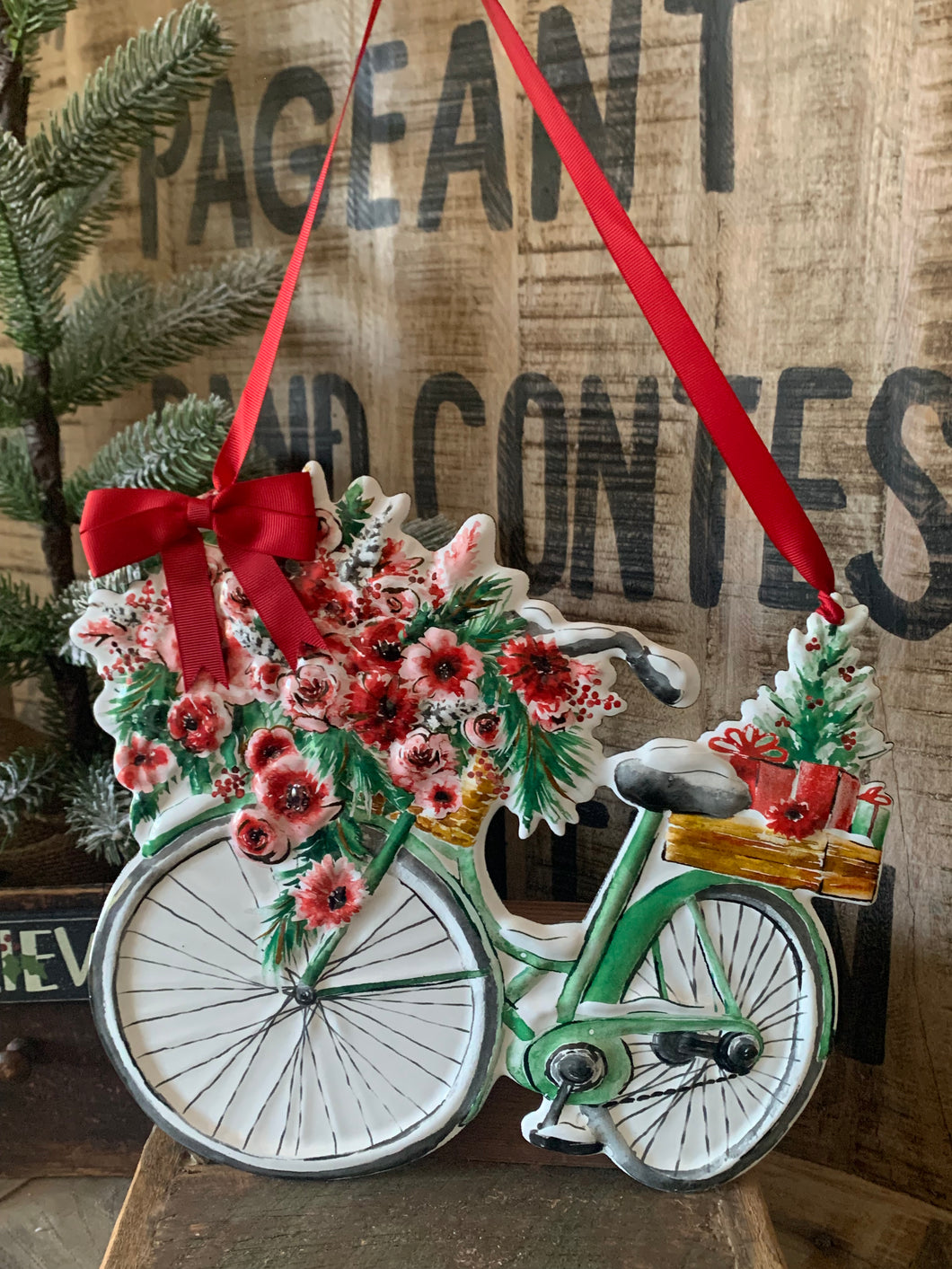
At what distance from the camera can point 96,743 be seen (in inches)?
32.3

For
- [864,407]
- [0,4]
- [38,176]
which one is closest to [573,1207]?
[864,407]

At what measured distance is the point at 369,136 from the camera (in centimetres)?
83

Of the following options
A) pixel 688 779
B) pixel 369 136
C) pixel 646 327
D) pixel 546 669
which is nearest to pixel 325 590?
pixel 546 669

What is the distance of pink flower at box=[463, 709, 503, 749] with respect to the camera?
1.96ft

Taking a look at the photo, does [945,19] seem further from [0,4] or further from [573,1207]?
[573,1207]

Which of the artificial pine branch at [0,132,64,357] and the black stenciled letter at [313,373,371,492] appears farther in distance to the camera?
the black stenciled letter at [313,373,371,492]

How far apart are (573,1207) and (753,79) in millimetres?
775

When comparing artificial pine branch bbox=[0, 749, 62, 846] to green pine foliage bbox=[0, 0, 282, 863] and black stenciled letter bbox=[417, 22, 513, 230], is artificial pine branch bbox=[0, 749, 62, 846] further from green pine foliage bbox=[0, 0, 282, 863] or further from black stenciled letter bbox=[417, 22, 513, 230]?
black stenciled letter bbox=[417, 22, 513, 230]

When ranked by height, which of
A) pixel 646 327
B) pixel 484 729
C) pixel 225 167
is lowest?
pixel 484 729

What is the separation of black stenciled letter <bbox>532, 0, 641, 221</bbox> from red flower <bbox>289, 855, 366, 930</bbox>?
0.53 metres

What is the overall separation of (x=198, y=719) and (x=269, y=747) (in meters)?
0.04

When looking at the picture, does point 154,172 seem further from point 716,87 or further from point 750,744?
point 750,744

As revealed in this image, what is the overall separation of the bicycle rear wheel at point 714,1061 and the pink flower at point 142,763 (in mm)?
320

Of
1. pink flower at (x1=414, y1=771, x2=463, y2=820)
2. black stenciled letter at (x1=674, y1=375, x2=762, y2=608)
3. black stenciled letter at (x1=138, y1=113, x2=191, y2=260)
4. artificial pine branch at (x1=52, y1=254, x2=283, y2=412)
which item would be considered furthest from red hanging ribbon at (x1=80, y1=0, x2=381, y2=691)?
black stenciled letter at (x1=138, y1=113, x2=191, y2=260)
